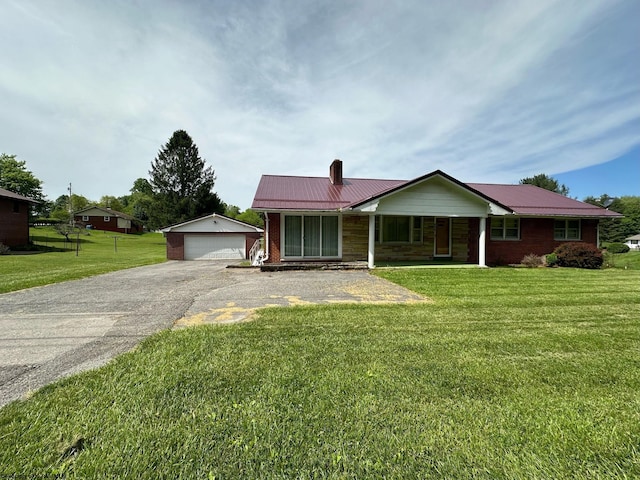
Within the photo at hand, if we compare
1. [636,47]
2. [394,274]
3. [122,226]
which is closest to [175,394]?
[394,274]

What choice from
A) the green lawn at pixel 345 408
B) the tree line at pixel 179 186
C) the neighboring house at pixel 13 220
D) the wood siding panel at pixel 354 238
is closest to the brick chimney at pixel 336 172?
the wood siding panel at pixel 354 238

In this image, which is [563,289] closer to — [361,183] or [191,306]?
[191,306]

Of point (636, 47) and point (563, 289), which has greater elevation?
point (636, 47)

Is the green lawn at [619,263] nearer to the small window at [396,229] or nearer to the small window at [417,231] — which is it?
the small window at [417,231]

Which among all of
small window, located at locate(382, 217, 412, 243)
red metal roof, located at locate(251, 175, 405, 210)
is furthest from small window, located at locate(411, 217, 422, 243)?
red metal roof, located at locate(251, 175, 405, 210)

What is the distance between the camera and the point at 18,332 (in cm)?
445

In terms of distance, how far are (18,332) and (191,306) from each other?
2531mm

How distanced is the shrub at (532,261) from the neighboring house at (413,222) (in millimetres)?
541

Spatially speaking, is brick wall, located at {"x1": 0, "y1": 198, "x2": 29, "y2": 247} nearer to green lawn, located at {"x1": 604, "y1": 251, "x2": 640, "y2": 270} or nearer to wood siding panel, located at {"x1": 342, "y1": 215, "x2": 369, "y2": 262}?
wood siding panel, located at {"x1": 342, "y1": 215, "x2": 369, "y2": 262}

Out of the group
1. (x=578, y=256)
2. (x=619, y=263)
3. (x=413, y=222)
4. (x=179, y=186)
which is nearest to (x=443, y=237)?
(x=413, y=222)

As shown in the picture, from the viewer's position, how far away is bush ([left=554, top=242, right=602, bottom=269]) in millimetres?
12875

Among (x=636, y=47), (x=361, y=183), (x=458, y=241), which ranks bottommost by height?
(x=458, y=241)

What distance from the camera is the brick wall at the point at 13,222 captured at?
925 inches

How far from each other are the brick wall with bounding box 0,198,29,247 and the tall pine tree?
1363 cm
